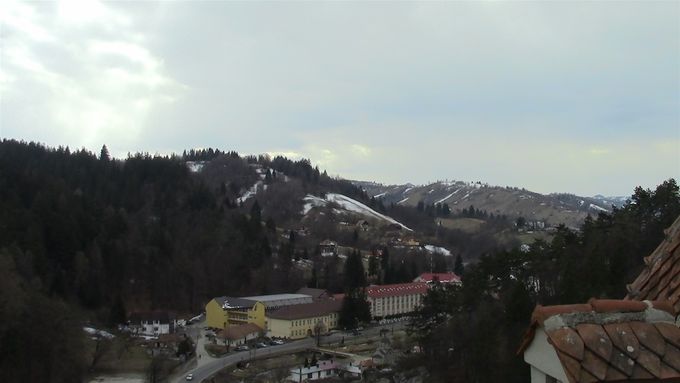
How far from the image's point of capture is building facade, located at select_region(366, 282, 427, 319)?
6681 centimetres

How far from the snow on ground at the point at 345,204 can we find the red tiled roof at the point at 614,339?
130 meters

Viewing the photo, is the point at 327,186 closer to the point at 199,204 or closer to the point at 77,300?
the point at 199,204

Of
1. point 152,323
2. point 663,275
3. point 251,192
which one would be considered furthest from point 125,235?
point 251,192

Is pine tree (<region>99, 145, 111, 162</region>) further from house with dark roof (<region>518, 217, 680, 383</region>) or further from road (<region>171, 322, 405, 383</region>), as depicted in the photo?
house with dark roof (<region>518, 217, 680, 383</region>)

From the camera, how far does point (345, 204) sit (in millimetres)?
148625

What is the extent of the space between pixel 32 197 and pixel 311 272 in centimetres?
3394

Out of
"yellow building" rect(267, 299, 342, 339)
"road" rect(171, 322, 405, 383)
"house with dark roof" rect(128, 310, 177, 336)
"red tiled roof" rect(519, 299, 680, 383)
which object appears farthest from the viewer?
"yellow building" rect(267, 299, 342, 339)

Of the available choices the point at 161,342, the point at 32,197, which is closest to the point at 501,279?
the point at 161,342

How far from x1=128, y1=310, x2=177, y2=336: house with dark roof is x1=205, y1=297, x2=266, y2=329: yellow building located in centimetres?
500

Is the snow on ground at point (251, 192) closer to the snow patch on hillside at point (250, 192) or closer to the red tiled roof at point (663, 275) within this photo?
the snow patch on hillside at point (250, 192)

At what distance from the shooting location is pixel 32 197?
68.0 meters

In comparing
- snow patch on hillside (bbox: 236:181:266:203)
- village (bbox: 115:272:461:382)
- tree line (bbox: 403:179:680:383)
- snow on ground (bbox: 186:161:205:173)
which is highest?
snow on ground (bbox: 186:161:205:173)

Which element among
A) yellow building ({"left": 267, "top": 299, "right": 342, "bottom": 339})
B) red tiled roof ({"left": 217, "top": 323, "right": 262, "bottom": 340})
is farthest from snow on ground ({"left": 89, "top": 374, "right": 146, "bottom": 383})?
yellow building ({"left": 267, "top": 299, "right": 342, "bottom": 339})

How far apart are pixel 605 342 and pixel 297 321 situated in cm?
5588
